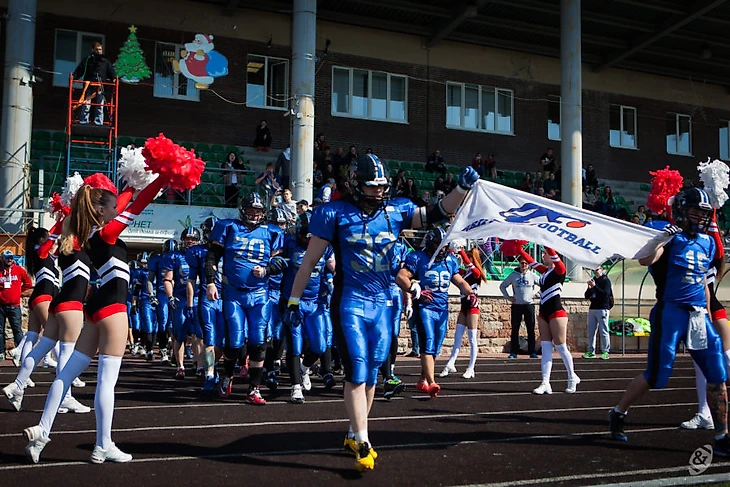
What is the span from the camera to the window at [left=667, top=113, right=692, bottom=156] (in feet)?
121

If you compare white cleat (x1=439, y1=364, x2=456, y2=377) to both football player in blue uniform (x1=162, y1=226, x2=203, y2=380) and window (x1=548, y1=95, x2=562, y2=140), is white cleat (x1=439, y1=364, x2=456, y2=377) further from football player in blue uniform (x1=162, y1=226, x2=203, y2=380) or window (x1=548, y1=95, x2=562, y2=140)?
window (x1=548, y1=95, x2=562, y2=140)

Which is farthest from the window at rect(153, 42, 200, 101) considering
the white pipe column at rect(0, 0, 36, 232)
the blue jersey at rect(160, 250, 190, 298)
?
the blue jersey at rect(160, 250, 190, 298)

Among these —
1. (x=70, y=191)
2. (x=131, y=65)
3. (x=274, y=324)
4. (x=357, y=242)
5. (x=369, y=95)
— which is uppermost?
(x=369, y=95)

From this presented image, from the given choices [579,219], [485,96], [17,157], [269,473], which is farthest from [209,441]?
[485,96]

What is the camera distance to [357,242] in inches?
258

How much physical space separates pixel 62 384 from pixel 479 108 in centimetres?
2820

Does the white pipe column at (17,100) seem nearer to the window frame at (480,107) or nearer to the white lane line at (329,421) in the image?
the white lane line at (329,421)

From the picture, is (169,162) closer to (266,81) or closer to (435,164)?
(435,164)

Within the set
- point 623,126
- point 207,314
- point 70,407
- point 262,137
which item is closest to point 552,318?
point 207,314

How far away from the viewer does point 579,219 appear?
7551mm

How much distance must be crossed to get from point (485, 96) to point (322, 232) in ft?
90.8

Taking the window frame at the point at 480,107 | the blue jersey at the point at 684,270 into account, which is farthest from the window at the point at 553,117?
the blue jersey at the point at 684,270

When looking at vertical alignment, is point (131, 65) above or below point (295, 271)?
above

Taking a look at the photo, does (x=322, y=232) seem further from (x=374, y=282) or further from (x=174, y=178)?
(x=174, y=178)
